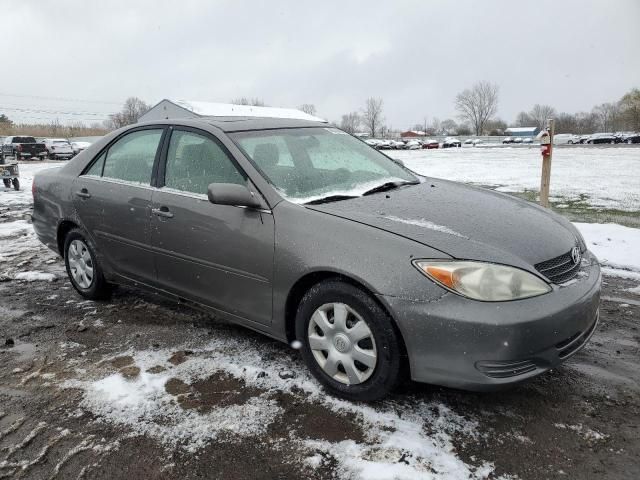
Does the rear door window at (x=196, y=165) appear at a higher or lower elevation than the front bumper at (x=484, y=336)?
higher

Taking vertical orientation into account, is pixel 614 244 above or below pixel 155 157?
below

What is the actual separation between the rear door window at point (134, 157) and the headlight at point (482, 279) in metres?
2.36

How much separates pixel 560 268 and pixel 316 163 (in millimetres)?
1718

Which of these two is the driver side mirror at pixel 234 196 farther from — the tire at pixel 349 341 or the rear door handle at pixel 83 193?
the rear door handle at pixel 83 193

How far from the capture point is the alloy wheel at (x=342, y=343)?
2.69 m

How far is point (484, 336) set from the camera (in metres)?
2.37

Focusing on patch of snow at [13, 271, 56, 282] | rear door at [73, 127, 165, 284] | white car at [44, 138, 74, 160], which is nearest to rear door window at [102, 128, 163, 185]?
rear door at [73, 127, 165, 284]

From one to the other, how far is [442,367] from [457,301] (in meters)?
0.34

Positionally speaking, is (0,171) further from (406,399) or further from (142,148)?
(406,399)

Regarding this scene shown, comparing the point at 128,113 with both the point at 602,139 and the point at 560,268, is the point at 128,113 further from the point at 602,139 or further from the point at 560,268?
the point at 560,268

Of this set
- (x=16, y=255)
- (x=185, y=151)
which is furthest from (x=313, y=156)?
(x=16, y=255)

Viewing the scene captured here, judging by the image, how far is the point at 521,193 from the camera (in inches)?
467

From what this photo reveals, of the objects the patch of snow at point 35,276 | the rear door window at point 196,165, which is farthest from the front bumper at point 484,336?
the patch of snow at point 35,276

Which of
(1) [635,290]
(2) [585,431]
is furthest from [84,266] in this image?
(1) [635,290]
